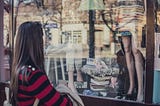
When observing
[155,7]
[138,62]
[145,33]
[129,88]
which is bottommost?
[129,88]

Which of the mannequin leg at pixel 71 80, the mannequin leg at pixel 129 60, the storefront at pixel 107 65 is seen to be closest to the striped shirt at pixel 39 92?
the storefront at pixel 107 65

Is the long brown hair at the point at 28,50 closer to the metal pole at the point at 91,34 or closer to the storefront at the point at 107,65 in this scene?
the storefront at the point at 107,65

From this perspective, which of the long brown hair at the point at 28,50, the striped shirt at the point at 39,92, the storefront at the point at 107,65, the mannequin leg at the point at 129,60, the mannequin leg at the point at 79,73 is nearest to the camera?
the striped shirt at the point at 39,92

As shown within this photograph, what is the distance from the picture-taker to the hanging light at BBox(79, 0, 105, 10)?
16.4 feet

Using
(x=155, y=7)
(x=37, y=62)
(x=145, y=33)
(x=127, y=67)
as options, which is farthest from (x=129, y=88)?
(x=37, y=62)

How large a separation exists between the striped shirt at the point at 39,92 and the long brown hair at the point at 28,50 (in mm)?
69

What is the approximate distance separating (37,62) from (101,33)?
2213mm

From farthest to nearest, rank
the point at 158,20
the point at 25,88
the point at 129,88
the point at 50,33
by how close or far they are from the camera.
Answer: the point at 50,33
the point at 129,88
the point at 158,20
the point at 25,88

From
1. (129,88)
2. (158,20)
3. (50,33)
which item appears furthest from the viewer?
(50,33)

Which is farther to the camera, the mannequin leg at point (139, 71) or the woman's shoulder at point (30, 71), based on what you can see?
the mannequin leg at point (139, 71)

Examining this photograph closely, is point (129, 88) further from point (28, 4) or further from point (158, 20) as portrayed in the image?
point (28, 4)

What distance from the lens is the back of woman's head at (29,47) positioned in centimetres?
291

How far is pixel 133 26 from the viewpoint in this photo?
4758mm

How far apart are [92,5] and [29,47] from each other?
2.28 metres
